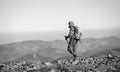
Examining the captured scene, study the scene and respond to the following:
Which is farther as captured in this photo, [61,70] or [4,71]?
[4,71]

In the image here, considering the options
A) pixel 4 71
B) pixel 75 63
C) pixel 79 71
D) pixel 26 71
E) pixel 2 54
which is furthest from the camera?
pixel 2 54

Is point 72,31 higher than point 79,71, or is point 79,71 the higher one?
point 72,31

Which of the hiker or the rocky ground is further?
the hiker

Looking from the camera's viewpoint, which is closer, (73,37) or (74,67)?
(74,67)

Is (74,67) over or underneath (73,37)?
underneath

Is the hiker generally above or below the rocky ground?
above

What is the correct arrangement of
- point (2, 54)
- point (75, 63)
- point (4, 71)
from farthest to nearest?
point (2, 54) → point (75, 63) → point (4, 71)

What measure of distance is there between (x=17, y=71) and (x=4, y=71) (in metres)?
1.48

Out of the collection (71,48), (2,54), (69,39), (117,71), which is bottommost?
(2,54)

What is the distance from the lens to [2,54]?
197m

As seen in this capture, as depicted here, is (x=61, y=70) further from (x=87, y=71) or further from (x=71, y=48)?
(x=71, y=48)

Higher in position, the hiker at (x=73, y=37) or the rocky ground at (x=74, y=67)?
the hiker at (x=73, y=37)

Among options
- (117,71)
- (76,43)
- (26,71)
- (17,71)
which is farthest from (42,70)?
(117,71)

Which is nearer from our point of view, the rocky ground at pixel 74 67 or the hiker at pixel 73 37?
the rocky ground at pixel 74 67
